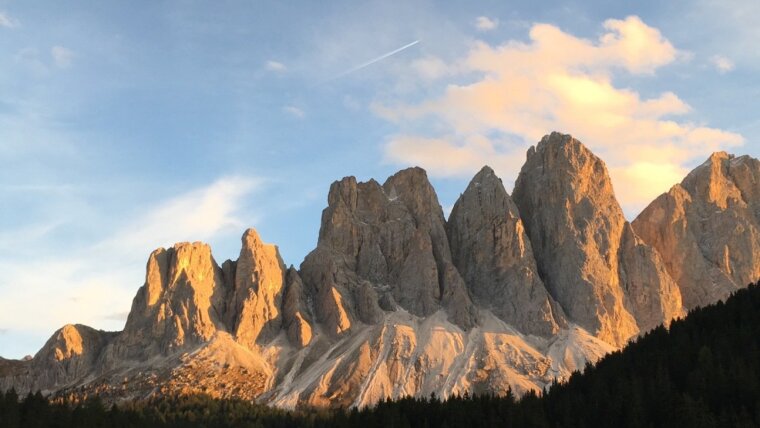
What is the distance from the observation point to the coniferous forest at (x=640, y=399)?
453 feet

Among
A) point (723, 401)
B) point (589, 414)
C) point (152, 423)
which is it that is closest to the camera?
point (723, 401)

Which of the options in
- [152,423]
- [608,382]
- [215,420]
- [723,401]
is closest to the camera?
[723,401]

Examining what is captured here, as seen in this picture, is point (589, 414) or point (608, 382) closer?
point (589, 414)

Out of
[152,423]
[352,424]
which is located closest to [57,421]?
[152,423]

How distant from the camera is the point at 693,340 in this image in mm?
160750

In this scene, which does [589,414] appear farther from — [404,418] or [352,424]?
[352,424]

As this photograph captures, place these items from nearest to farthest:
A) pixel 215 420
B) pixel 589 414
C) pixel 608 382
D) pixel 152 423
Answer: pixel 589 414
pixel 608 382
pixel 152 423
pixel 215 420

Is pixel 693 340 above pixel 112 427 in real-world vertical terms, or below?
above

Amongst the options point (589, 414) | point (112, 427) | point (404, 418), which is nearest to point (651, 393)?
point (589, 414)

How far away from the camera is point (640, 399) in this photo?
142m

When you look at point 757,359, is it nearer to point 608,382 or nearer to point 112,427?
point 608,382

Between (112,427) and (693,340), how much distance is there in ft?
312

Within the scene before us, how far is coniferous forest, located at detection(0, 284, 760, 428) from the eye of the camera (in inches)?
5433

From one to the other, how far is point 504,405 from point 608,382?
17.1m
